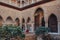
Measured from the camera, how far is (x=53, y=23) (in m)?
14.8

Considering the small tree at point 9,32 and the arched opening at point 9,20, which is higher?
the arched opening at point 9,20

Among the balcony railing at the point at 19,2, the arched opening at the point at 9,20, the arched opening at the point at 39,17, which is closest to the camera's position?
the arched opening at the point at 39,17

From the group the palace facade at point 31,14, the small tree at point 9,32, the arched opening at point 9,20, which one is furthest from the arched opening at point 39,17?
the small tree at point 9,32

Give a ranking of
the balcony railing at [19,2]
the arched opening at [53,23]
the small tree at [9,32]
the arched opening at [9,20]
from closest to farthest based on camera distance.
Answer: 1. the small tree at [9,32]
2. the arched opening at [53,23]
3. the balcony railing at [19,2]
4. the arched opening at [9,20]

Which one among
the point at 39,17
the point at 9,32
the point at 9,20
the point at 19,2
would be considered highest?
the point at 19,2

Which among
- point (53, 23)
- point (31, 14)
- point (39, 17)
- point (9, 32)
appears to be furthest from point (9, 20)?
point (9, 32)

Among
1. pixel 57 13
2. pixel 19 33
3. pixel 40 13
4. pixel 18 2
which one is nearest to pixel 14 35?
pixel 19 33

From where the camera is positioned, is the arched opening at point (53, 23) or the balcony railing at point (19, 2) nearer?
the arched opening at point (53, 23)

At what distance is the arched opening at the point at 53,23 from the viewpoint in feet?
48.0

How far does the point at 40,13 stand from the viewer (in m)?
16.1

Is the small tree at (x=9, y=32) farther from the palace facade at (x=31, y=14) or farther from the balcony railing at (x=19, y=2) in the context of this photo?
the balcony railing at (x=19, y=2)

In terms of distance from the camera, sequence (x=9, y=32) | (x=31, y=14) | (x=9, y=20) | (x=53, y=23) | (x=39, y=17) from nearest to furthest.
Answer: (x=9, y=32), (x=53, y=23), (x=39, y=17), (x=31, y=14), (x=9, y=20)

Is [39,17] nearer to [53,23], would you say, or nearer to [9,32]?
[53,23]

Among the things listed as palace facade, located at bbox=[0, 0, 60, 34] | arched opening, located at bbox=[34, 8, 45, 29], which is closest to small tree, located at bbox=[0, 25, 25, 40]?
palace facade, located at bbox=[0, 0, 60, 34]
